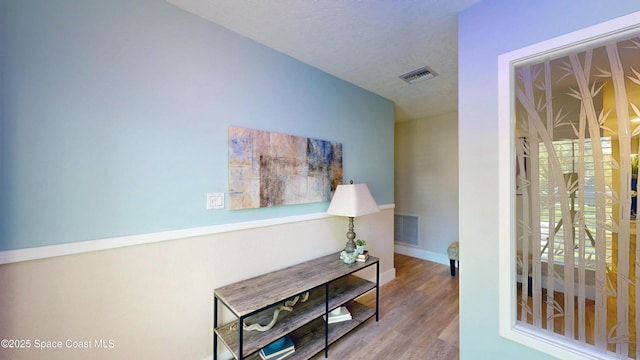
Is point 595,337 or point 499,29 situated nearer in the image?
point 595,337

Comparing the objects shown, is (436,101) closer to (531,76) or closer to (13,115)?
(531,76)

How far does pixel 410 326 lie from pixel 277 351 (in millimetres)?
1299

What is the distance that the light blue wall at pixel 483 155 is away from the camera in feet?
4.18

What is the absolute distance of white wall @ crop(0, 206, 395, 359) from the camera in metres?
1.09

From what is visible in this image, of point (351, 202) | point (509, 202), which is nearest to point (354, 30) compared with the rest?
point (351, 202)

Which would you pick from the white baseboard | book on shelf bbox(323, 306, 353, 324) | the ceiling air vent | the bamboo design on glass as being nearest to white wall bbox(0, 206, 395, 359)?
book on shelf bbox(323, 306, 353, 324)

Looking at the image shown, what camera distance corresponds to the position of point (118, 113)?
4.27 ft

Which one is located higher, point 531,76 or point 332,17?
point 332,17

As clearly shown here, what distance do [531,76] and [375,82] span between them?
5.05 ft

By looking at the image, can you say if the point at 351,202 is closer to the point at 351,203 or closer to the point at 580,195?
the point at 351,203

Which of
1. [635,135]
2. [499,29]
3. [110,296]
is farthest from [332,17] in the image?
[110,296]

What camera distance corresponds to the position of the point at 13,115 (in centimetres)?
106

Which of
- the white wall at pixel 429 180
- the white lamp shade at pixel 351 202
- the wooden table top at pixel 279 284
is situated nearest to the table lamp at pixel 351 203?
the white lamp shade at pixel 351 202

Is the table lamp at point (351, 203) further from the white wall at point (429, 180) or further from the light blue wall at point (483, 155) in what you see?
the white wall at point (429, 180)
